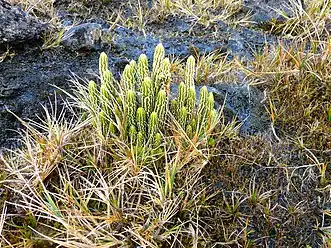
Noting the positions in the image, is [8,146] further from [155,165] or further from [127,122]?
[155,165]

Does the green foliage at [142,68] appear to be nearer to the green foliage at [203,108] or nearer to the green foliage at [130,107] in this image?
the green foliage at [130,107]

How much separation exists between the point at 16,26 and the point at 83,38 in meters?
0.53

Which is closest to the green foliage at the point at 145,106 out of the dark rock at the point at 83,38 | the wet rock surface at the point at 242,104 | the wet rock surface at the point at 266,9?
the wet rock surface at the point at 242,104

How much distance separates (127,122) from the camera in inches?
93.0

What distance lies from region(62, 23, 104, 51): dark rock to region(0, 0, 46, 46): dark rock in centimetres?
23

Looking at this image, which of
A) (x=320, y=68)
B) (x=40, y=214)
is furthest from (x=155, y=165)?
(x=320, y=68)

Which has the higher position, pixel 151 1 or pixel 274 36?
pixel 151 1

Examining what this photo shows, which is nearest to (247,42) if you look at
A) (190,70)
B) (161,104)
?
(190,70)

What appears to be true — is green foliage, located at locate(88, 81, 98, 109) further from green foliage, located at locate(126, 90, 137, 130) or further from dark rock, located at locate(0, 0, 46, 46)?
dark rock, located at locate(0, 0, 46, 46)

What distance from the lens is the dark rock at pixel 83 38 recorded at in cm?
332

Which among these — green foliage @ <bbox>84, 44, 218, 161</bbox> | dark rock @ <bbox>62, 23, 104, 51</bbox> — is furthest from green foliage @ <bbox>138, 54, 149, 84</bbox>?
dark rock @ <bbox>62, 23, 104, 51</bbox>

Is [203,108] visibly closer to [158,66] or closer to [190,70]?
[190,70]

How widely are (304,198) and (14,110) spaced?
6.59 ft

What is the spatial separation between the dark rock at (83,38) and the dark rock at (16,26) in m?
0.23
